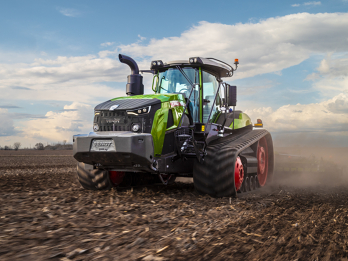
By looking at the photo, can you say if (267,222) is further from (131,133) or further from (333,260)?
(131,133)

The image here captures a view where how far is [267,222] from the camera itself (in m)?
4.77

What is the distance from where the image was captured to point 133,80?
8383 mm

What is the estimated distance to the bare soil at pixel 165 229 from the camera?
3305 mm

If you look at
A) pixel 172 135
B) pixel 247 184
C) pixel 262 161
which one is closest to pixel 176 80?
pixel 172 135

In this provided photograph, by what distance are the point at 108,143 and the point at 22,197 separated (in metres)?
1.94

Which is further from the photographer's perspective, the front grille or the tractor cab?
the tractor cab

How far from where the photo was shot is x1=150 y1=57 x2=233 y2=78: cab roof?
304 inches

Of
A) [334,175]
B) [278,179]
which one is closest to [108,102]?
[278,179]

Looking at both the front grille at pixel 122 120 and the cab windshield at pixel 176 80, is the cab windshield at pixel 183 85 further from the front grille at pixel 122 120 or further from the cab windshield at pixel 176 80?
the front grille at pixel 122 120

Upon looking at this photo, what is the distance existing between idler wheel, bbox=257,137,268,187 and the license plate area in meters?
5.00

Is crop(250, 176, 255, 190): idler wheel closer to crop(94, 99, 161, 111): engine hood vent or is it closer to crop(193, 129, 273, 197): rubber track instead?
crop(193, 129, 273, 197): rubber track

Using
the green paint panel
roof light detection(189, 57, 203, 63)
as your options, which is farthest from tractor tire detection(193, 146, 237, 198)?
roof light detection(189, 57, 203, 63)

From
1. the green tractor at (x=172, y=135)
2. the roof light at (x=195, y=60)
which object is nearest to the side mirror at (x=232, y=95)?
the green tractor at (x=172, y=135)

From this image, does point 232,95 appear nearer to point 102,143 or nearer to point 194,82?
point 194,82
